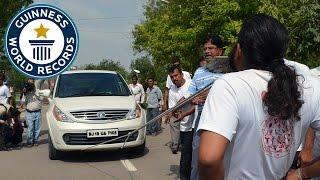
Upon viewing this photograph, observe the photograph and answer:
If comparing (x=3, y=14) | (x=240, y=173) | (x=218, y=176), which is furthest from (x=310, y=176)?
(x=3, y=14)

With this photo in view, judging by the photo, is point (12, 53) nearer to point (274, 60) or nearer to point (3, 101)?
point (274, 60)

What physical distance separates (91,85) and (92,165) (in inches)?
76.6

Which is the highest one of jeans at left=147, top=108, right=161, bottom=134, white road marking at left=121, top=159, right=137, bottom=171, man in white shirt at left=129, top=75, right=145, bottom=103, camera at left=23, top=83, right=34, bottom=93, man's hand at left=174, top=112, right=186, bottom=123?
man's hand at left=174, top=112, right=186, bottom=123

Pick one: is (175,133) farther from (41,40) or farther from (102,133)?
(41,40)

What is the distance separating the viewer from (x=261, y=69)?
219cm

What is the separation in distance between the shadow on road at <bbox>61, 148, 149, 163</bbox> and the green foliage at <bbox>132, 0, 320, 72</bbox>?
3005mm

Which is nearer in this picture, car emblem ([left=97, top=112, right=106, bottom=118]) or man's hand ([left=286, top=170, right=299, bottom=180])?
man's hand ([left=286, top=170, right=299, bottom=180])

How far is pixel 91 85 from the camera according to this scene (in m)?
10.9

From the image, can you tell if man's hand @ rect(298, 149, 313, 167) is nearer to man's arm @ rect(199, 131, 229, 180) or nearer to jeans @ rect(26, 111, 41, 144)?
man's arm @ rect(199, 131, 229, 180)

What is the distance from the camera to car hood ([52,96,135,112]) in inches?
384

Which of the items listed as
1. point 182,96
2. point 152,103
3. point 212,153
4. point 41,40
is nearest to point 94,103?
point 182,96

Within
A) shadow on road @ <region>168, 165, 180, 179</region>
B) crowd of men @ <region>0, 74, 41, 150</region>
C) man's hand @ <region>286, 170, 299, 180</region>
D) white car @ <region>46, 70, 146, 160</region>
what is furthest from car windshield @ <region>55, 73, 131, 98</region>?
man's hand @ <region>286, 170, 299, 180</region>

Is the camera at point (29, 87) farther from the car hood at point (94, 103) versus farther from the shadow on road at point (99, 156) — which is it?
the shadow on road at point (99, 156)

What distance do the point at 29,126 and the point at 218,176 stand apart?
10.5 metres
